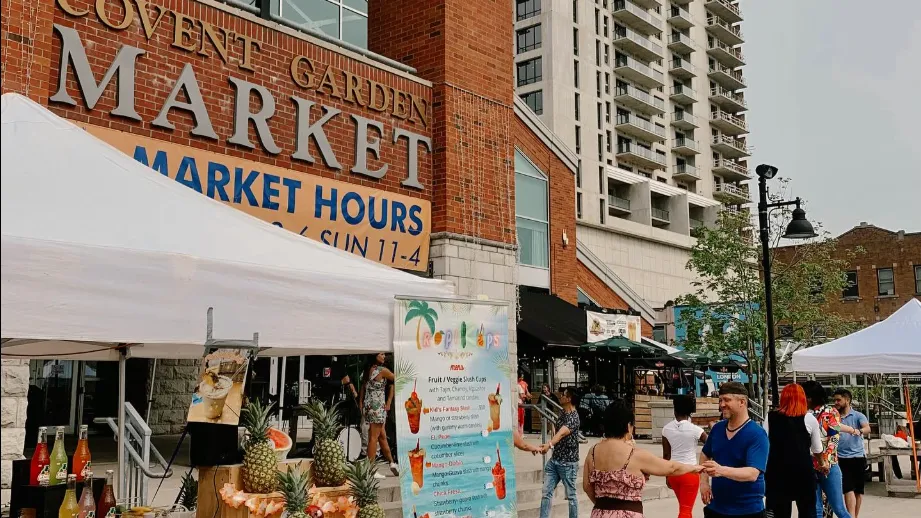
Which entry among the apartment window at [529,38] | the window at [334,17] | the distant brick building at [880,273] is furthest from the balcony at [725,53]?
the window at [334,17]

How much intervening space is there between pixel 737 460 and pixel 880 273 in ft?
168

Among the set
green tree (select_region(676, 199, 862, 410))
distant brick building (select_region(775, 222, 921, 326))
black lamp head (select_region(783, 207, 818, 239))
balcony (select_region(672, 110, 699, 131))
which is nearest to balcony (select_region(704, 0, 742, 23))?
balcony (select_region(672, 110, 699, 131))

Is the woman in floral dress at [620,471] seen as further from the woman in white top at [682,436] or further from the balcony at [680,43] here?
the balcony at [680,43]

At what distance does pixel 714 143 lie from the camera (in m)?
73.6

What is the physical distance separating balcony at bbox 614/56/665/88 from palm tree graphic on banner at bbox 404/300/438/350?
6151cm

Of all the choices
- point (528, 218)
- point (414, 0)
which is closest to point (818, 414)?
point (414, 0)

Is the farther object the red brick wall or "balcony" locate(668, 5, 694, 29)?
"balcony" locate(668, 5, 694, 29)

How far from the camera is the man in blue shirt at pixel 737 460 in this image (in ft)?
18.9

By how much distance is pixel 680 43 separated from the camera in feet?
229

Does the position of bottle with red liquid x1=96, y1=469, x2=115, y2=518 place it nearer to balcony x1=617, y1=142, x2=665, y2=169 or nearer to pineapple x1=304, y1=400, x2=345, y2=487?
pineapple x1=304, y1=400, x2=345, y2=487

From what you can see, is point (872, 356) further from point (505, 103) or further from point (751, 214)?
point (751, 214)

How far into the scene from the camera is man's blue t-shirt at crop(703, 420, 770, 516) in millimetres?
5773

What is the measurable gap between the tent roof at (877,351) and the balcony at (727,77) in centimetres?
6442

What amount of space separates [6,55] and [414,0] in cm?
722
